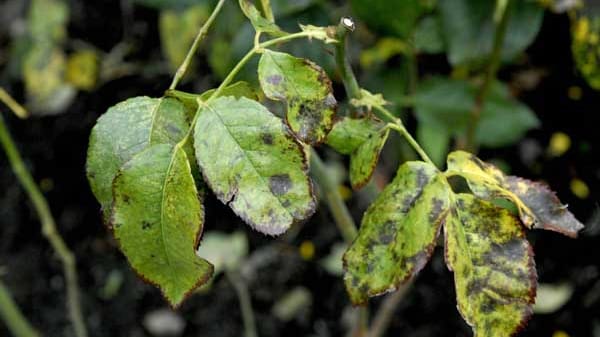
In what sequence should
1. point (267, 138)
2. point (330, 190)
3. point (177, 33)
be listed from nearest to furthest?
point (267, 138) < point (330, 190) < point (177, 33)

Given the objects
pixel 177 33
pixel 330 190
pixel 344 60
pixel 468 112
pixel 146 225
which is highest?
pixel 344 60

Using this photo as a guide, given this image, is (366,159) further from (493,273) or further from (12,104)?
(12,104)

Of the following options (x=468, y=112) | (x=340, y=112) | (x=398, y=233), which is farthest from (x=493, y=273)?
(x=340, y=112)

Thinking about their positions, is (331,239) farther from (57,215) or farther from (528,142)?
(57,215)

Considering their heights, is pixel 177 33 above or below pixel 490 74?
below

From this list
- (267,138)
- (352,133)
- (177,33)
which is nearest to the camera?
(267,138)

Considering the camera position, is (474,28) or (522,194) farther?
(474,28)
